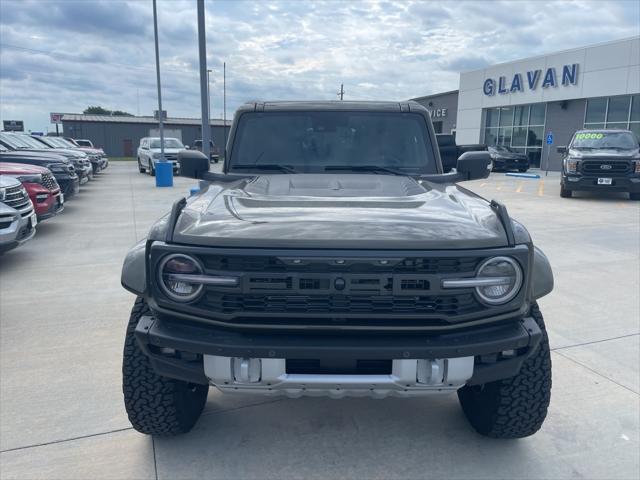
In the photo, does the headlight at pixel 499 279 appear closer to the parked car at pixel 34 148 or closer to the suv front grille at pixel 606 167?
the suv front grille at pixel 606 167

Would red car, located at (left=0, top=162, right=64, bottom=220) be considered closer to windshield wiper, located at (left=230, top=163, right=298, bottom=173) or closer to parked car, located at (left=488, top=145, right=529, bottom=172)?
windshield wiper, located at (left=230, top=163, right=298, bottom=173)

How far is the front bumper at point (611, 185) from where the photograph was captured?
41.1 ft

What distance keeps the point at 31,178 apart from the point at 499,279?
26.6 ft

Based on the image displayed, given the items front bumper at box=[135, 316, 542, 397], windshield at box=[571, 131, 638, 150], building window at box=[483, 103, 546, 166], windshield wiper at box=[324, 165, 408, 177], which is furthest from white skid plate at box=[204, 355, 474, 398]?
building window at box=[483, 103, 546, 166]

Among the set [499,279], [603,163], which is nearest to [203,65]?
[603,163]

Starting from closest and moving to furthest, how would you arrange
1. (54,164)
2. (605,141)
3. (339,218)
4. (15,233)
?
(339,218) → (15,233) → (54,164) → (605,141)

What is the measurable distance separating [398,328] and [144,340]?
3.57 feet

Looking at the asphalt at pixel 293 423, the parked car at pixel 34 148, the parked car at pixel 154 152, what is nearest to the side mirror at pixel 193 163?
the asphalt at pixel 293 423

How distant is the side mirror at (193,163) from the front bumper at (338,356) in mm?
1692

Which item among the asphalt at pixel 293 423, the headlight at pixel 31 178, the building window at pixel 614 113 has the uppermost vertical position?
the building window at pixel 614 113

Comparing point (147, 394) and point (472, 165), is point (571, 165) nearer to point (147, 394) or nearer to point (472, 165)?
point (472, 165)

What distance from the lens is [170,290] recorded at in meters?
2.14

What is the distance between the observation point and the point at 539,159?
27.7 m

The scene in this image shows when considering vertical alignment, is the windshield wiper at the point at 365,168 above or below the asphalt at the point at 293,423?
above
